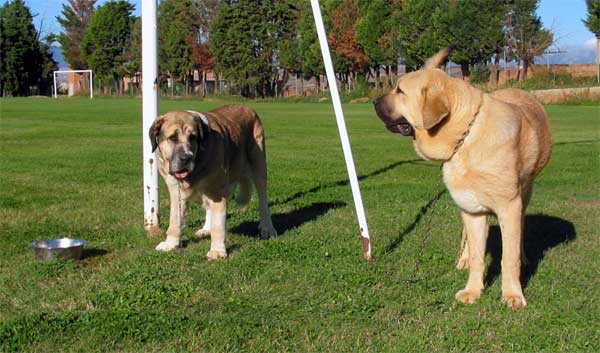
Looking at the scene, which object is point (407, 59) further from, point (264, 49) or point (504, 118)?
point (504, 118)

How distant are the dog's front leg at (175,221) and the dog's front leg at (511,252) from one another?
10.8 ft

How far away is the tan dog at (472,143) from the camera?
577 cm

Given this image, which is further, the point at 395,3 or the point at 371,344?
the point at 395,3

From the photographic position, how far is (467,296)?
6.14 metres

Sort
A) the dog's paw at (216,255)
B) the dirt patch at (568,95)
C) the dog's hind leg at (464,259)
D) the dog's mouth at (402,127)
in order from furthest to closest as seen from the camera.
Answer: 1. the dirt patch at (568,95)
2. the dog's paw at (216,255)
3. the dog's hind leg at (464,259)
4. the dog's mouth at (402,127)

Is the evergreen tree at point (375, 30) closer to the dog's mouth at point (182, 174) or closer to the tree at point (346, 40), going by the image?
the tree at point (346, 40)

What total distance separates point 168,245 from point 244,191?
1.46 m

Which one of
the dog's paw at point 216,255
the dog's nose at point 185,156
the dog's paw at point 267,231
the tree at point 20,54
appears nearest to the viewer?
the dog's nose at point 185,156

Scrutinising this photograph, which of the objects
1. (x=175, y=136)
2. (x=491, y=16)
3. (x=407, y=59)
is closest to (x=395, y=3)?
(x=407, y=59)

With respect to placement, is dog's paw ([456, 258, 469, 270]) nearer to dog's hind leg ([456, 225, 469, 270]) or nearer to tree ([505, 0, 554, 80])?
dog's hind leg ([456, 225, 469, 270])

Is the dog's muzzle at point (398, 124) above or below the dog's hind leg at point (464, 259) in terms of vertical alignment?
above

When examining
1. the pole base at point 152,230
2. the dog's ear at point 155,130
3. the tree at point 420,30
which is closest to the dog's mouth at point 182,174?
the dog's ear at point 155,130

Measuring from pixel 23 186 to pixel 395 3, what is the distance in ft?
178

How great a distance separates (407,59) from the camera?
60.2 metres
